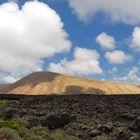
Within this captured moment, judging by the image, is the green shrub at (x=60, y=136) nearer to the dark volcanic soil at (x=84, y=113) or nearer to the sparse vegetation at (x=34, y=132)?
the sparse vegetation at (x=34, y=132)

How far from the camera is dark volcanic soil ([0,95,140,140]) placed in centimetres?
2344

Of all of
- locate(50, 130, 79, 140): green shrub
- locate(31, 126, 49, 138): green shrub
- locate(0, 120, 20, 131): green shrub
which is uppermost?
locate(0, 120, 20, 131): green shrub

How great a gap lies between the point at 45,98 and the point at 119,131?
371 inches

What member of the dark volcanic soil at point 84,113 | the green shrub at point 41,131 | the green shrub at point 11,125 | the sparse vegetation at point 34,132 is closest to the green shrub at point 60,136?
the sparse vegetation at point 34,132

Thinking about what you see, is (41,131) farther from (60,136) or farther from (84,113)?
(84,113)

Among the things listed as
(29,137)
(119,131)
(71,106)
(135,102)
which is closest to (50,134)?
(29,137)

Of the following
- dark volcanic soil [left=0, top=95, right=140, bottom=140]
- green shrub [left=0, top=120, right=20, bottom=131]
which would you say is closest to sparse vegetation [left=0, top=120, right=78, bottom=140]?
green shrub [left=0, top=120, right=20, bottom=131]

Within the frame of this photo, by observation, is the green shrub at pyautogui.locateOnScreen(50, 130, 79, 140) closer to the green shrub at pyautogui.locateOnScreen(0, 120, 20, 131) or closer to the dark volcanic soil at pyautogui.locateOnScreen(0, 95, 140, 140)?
the dark volcanic soil at pyautogui.locateOnScreen(0, 95, 140, 140)

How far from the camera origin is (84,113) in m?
27.2

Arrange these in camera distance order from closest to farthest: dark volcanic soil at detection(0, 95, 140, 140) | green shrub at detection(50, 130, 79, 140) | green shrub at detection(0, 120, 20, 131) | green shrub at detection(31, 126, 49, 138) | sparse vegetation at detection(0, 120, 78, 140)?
sparse vegetation at detection(0, 120, 78, 140), green shrub at detection(50, 130, 79, 140), green shrub at detection(31, 126, 49, 138), green shrub at detection(0, 120, 20, 131), dark volcanic soil at detection(0, 95, 140, 140)

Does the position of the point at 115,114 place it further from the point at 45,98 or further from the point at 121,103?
the point at 45,98

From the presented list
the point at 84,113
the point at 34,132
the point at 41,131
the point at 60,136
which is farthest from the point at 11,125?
the point at 84,113

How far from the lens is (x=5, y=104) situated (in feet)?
102

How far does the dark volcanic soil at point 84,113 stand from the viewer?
2344cm
